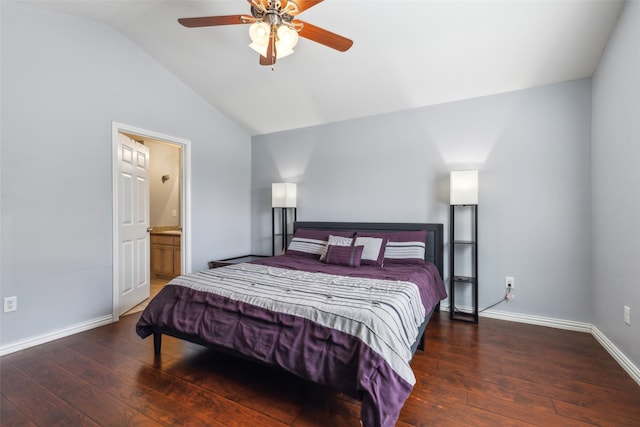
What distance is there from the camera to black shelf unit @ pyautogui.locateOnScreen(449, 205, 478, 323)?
2.99 m

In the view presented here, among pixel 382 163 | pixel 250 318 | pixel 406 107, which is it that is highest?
pixel 406 107

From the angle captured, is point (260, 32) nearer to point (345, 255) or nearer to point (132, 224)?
point (345, 255)

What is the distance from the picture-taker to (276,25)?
1814mm

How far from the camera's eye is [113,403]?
1709mm

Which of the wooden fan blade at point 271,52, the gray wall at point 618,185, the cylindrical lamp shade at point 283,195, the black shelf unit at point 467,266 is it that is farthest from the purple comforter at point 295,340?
the cylindrical lamp shade at point 283,195

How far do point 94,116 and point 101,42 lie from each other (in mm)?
766

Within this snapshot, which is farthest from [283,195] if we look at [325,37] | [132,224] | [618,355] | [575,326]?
[618,355]

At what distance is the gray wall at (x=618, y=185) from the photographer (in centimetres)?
195

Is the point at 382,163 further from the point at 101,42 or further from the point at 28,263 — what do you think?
the point at 28,263

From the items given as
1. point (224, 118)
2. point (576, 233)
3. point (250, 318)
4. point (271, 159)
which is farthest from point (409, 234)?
point (224, 118)

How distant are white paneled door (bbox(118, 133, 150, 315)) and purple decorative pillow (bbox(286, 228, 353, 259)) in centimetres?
184

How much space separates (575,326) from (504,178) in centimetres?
154

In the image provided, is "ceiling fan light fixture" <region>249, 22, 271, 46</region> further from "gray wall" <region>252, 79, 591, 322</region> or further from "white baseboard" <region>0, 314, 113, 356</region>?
"white baseboard" <region>0, 314, 113, 356</region>

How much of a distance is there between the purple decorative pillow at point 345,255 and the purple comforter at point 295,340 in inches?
17.0
